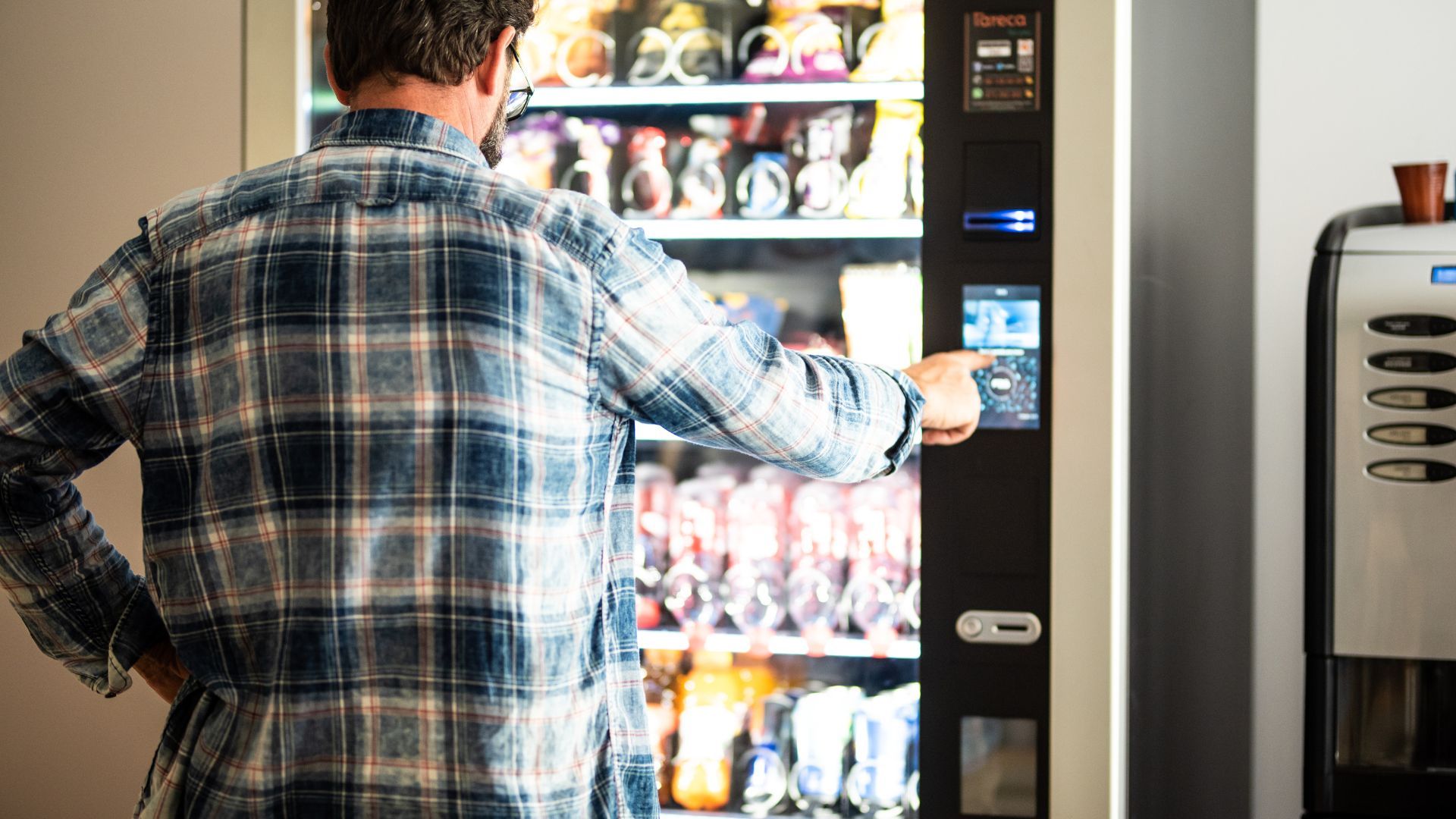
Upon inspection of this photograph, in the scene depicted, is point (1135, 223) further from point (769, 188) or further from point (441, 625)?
point (441, 625)

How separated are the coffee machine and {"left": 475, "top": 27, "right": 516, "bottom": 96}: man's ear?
129 cm

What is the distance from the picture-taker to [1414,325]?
1741 millimetres

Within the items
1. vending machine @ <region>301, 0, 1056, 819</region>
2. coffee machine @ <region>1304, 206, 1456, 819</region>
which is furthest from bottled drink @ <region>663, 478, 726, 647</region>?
coffee machine @ <region>1304, 206, 1456, 819</region>

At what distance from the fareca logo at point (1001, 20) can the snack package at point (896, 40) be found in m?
0.40

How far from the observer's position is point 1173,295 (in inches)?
95.7

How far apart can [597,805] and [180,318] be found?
61cm

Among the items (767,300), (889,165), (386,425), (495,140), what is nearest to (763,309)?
(767,300)

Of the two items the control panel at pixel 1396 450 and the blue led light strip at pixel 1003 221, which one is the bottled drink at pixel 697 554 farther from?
the control panel at pixel 1396 450

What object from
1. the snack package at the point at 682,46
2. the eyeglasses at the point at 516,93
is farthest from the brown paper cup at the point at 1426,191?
the eyeglasses at the point at 516,93

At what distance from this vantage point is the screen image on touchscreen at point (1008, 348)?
151 centimetres

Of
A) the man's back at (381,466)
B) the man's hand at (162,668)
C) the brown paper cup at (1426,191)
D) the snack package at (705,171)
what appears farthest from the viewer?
the snack package at (705,171)

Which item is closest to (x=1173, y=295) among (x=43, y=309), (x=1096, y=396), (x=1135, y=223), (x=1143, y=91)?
(x=1135, y=223)

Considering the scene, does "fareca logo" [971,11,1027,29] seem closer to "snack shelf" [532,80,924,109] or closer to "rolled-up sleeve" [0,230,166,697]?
"snack shelf" [532,80,924,109]

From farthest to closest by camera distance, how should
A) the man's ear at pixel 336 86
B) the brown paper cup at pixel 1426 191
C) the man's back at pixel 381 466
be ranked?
the brown paper cup at pixel 1426 191
the man's ear at pixel 336 86
the man's back at pixel 381 466
